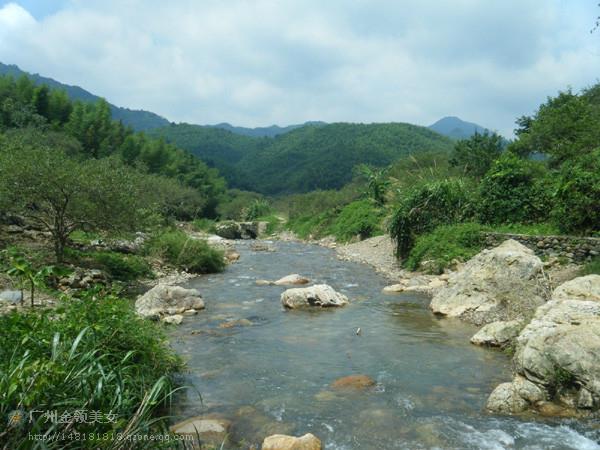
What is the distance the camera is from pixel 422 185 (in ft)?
68.3

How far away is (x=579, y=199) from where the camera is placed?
1500 centimetres

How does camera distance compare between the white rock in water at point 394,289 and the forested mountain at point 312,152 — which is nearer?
the white rock in water at point 394,289

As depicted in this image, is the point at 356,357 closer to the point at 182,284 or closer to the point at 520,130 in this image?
the point at 182,284

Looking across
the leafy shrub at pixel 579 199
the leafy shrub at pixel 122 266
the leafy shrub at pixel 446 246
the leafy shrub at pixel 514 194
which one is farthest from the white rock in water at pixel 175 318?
the leafy shrub at pixel 514 194

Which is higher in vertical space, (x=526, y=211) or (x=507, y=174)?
(x=507, y=174)

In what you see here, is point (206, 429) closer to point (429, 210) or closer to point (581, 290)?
point (581, 290)

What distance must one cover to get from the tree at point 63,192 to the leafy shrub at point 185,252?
3418 millimetres

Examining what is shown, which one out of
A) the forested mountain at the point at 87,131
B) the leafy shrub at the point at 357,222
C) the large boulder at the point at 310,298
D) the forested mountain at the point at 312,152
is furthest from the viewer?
the forested mountain at the point at 312,152

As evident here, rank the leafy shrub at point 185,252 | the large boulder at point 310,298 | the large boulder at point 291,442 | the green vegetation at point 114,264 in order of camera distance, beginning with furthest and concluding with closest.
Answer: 1. the leafy shrub at point 185,252
2. the green vegetation at point 114,264
3. the large boulder at point 310,298
4. the large boulder at point 291,442

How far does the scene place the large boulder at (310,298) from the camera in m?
13.0

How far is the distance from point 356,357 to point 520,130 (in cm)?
3628

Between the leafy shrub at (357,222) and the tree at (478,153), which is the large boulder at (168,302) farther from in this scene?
the leafy shrub at (357,222)

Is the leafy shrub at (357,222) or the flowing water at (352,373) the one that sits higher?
the leafy shrub at (357,222)

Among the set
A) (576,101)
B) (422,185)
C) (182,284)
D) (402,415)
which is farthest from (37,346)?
(576,101)
